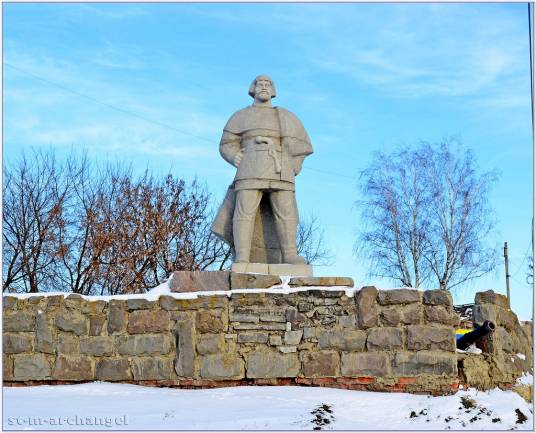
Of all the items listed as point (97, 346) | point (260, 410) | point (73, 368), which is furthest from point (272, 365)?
point (73, 368)

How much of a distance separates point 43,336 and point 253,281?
2524 millimetres

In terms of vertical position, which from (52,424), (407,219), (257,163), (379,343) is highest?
(407,219)

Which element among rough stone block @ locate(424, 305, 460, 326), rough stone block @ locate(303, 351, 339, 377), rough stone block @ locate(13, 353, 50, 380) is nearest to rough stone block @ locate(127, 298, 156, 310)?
rough stone block @ locate(13, 353, 50, 380)

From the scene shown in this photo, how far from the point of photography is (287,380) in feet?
29.2

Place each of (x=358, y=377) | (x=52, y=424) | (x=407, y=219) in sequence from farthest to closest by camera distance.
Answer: (x=407, y=219), (x=358, y=377), (x=52, y=424)

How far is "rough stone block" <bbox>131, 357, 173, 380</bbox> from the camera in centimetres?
912

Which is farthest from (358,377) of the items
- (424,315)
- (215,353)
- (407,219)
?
(407,219)

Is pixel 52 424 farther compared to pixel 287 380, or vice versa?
pixel 287 380

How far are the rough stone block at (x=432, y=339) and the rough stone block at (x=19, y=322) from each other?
435cm

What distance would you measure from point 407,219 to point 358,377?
1477 cm

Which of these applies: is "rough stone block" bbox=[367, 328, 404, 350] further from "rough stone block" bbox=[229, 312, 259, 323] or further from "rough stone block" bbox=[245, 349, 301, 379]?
"rough stone block" bbox=[229, 312, 259, 323]

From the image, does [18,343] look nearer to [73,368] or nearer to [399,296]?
[73,368]

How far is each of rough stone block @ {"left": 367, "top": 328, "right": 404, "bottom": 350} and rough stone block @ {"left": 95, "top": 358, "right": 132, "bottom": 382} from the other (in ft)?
8.91

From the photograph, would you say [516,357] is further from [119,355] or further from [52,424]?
[52,424]
